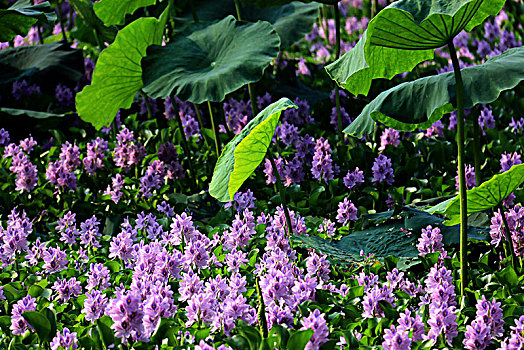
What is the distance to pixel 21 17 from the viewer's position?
167 inches

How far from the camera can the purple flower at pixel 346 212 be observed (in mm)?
3785

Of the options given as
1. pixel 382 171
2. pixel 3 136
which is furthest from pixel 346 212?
pixel 3 136

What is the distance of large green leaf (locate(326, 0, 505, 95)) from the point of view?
2.62m

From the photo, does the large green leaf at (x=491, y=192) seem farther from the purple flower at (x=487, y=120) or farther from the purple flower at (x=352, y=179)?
the purple flower at (x=487, y=120)

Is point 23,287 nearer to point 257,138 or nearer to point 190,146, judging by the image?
point 257,138

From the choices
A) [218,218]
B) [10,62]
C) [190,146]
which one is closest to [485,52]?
[190,146]

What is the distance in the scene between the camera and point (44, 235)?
13.3 ft

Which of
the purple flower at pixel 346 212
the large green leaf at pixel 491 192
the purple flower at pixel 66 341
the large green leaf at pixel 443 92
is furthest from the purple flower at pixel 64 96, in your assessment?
the large green leaf at pixel 491 192

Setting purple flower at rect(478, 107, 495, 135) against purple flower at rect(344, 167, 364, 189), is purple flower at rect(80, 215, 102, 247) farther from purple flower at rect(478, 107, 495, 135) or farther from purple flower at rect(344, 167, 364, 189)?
purple flower at rect(478, 107, 495, 135)

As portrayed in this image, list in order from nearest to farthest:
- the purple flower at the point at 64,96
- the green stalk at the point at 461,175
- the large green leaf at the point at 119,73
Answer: the green stalk at the point at 461,175 < the large green leaf at the point at 119,73 < the purple flower at the point at 64,96

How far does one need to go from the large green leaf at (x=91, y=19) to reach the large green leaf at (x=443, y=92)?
3015 mm

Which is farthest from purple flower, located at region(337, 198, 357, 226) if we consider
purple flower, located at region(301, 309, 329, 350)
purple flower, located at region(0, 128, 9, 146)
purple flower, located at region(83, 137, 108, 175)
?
purple flower, located at region(0, 128, 9, 146)

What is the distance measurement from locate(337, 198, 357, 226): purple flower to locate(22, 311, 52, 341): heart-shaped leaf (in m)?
1.76

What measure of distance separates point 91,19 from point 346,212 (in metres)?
2.91
